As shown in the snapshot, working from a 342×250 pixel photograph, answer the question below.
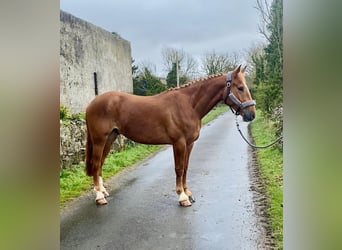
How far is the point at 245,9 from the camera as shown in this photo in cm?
145

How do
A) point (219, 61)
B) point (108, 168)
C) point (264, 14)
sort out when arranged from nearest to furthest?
point (264, 14) < point (219, 61) < point (108, 168)

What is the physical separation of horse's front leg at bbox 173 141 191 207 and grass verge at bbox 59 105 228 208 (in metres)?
0.09

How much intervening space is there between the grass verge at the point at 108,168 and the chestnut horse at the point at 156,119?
3cm

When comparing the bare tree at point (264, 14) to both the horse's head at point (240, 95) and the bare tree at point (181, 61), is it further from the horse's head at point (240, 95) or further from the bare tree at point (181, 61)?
the bare tree at point (181, 61)

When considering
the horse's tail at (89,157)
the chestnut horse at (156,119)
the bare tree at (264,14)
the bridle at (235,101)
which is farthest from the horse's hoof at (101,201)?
the bare tree at (264,14)

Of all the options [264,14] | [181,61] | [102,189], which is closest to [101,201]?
[102,189]

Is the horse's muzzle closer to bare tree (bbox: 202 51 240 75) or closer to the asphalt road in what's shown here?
the asphalt road

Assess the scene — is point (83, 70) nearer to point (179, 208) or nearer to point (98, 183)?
point (98, 183)

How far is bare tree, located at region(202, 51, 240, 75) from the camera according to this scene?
1518 mm

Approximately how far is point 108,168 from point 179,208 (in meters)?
0.37

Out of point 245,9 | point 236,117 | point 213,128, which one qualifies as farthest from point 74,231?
point 245,9

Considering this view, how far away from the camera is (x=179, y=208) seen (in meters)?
1.57
